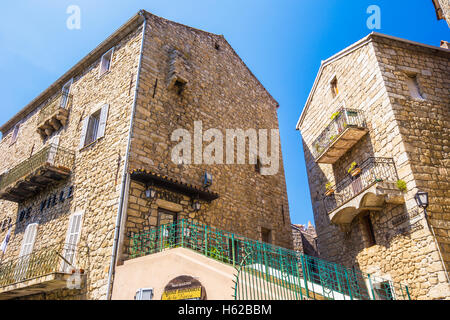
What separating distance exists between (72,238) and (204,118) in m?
6.33

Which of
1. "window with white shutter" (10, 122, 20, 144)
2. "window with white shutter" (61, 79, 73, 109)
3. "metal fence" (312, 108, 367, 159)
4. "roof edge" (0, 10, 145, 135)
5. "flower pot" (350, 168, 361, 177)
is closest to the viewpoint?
"flower pot" (350, 168, 361, 177)

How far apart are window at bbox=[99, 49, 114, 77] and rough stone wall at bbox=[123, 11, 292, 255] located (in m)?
2.28

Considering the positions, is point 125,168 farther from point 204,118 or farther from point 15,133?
point 15,133

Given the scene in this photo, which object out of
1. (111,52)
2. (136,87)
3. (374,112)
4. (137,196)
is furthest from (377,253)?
(111,52)

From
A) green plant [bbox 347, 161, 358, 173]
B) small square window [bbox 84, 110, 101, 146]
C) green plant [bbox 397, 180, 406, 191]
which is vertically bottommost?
green plant [bbox 397, 180, 406, 191]

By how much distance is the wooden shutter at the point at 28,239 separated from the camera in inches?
441

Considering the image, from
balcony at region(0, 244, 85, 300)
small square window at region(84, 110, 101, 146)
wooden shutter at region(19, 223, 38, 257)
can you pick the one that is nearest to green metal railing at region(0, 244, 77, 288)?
balcony at region(0, 244, 85, 300)

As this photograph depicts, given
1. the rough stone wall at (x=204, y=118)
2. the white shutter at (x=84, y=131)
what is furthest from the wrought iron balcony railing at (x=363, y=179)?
the white shutter at (x=84, y=131)

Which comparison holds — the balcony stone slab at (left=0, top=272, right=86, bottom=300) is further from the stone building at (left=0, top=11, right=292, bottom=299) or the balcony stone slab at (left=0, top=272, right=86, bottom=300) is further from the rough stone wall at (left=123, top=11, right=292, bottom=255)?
the rough stone wall at (left=123, top=11, right=292, bottom=255)

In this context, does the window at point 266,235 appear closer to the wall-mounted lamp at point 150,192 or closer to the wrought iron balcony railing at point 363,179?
the wrought iron balcony railing at point 363,179

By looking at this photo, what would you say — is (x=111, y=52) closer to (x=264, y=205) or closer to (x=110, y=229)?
(x=110, y=229)

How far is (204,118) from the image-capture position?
1274 centimetres

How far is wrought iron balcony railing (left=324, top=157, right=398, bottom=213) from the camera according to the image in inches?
374

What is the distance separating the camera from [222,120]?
44.6ft
